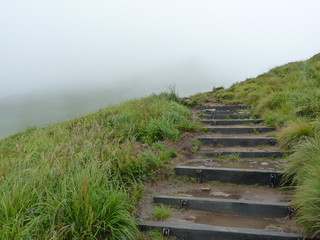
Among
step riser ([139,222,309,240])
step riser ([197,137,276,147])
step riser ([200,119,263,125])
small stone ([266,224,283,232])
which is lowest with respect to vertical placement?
small stone ([266,224,283,232])

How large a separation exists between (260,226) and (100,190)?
2.18 metres

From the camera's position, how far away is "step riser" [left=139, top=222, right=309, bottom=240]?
10.2 feet

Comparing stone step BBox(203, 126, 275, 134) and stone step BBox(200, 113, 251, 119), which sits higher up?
stone step BBox(200, 113, 251, 119)

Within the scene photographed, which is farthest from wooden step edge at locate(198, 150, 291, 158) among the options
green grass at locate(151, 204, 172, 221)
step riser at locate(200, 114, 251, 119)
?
step riser at locate(200, 114, 251, 119)

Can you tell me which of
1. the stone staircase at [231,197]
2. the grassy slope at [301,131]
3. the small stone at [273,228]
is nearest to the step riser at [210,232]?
the stone staircase at [231,197]

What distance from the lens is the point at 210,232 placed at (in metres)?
3.29

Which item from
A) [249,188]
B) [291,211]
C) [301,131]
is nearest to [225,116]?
[301,131]

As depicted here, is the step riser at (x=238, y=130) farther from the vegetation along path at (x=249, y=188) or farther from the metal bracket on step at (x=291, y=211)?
the metal bracket on step at (x=291, y=211)

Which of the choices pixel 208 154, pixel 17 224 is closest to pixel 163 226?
pixel 17 224

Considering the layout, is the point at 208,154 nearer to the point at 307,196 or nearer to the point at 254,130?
the point at 254,130

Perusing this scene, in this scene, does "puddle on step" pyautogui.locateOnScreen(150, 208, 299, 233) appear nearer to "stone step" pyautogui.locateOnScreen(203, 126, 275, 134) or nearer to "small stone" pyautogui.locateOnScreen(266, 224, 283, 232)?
"small stone" pyautogui.locateOnScreen(266, 224, 283, 232)

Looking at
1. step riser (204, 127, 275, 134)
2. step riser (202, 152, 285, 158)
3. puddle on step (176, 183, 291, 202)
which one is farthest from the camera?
step riser (204, 127, 275, 134)

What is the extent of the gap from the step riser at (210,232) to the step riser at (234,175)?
156 cm

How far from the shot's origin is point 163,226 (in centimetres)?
343
